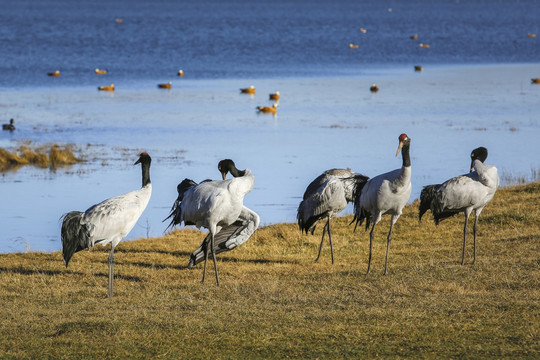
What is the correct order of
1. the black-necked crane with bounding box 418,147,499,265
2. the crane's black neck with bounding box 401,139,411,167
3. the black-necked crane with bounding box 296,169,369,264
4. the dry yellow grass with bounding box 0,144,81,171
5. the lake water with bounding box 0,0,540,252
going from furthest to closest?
the dry yellow grass with bounding box 0,144,81,171 < the lake water with bounding box 0,0,540,252 < the black-necked crane with bounding box 296,169,369,264 < the black-necked crane with bounding box 418,147,499,265 < the crane's black neck with bounding box 401,139,411,167

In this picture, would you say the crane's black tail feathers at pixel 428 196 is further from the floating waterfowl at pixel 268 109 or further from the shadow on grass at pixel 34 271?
the floating waterfowl at pixel 268 109

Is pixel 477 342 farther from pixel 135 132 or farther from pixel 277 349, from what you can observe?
pixel 135 132

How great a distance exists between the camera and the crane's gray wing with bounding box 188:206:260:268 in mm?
14875

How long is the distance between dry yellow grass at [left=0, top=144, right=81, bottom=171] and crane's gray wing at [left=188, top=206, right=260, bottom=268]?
16.5m

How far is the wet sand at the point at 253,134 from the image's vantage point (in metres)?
25.3

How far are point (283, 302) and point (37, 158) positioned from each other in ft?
69.1

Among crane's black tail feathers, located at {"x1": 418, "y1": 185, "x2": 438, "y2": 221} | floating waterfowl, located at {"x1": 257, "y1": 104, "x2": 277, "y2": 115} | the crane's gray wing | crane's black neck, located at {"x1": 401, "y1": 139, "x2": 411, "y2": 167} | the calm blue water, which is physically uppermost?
the calm blue water

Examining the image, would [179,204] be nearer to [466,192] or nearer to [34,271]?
[34,271]

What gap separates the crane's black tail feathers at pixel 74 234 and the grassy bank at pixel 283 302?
73 centimetres

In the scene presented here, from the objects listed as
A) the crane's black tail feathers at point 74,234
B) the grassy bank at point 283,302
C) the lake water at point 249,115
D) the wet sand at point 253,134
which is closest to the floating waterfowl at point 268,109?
the wet sand at point 253,134

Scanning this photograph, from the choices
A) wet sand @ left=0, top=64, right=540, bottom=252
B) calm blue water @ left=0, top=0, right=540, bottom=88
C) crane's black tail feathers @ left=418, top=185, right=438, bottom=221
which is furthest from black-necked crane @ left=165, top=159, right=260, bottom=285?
calm blue water @ left=0, top=0, right=540, bottom=88

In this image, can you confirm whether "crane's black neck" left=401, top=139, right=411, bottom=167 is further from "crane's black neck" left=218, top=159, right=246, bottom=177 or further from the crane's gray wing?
the crane's gray wing

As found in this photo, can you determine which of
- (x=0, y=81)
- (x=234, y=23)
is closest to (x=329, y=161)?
(x=0, y=81)

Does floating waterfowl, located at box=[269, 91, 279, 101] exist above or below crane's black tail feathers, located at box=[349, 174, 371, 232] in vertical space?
above
